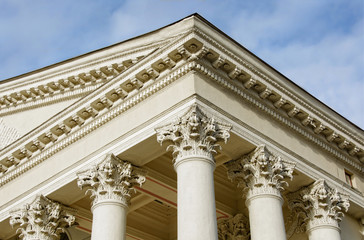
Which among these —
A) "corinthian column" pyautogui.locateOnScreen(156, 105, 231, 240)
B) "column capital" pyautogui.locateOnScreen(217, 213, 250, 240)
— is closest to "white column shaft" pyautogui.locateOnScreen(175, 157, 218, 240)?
"corinthian column" pyautogui.locateOnScreen(156, 105, 231, 240)

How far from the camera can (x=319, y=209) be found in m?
17.6

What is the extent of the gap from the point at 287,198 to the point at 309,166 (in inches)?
49.2

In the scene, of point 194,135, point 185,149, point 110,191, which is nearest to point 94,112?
point 110,191

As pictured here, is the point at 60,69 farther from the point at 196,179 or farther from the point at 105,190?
the point at 196,179

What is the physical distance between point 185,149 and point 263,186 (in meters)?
2.44

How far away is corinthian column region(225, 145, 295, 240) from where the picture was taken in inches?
606

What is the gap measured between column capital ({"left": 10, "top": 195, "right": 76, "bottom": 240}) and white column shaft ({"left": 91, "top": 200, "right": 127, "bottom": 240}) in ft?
7.26

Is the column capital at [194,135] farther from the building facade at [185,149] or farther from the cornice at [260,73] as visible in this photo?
the cornice at [260,73]

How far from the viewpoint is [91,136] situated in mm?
17969

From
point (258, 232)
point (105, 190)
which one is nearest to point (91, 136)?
point (105, 190)

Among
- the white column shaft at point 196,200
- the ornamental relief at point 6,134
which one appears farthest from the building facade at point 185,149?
the ornamental relief at point 6,134

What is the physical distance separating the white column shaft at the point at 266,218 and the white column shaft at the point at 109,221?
10.9 ft

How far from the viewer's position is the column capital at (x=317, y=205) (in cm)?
1747

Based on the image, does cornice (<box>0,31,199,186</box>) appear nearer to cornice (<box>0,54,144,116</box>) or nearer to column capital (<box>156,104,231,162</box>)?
cornice (<box>0,54,144,116</box>)
